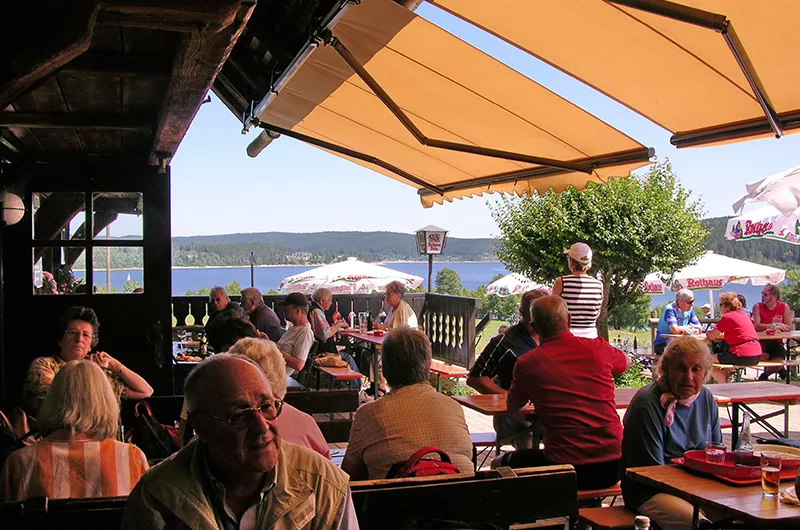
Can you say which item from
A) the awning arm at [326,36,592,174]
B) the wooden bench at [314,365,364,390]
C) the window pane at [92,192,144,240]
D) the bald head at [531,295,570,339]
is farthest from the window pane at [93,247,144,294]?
the bald head at [531,295,570,339]

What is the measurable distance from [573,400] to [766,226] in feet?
35.1

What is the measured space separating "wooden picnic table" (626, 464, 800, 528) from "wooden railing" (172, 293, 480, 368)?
7.91m

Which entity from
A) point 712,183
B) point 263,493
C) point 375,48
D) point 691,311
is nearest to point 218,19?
point 263,493

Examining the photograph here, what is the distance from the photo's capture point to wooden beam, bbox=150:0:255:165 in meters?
2.56

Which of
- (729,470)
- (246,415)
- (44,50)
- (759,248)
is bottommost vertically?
(729,470)

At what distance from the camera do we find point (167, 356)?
248 inches

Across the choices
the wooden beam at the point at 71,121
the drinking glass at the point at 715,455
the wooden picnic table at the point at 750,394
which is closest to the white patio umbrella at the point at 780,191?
the wooden picnic table at the point at 750,394

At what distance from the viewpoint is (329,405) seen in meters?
4.28

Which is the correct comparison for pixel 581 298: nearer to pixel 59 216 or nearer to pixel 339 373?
pixel 339 373

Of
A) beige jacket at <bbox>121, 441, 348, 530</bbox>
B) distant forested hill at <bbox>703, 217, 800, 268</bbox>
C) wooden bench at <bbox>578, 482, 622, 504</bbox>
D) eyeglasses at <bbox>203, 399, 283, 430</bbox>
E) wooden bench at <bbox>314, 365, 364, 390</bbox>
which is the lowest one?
wooden bench at <bbox>578, 482, 622, 504</bbox>

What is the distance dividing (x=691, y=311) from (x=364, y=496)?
32.8 ft

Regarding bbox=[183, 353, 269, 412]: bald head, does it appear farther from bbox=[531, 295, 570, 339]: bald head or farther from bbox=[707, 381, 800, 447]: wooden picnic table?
bbox=[707, 381, 800, 447]: wooden picnic table

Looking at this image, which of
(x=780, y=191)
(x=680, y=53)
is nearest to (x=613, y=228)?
(x=780, y=191)

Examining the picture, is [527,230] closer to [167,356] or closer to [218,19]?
[167,356]
